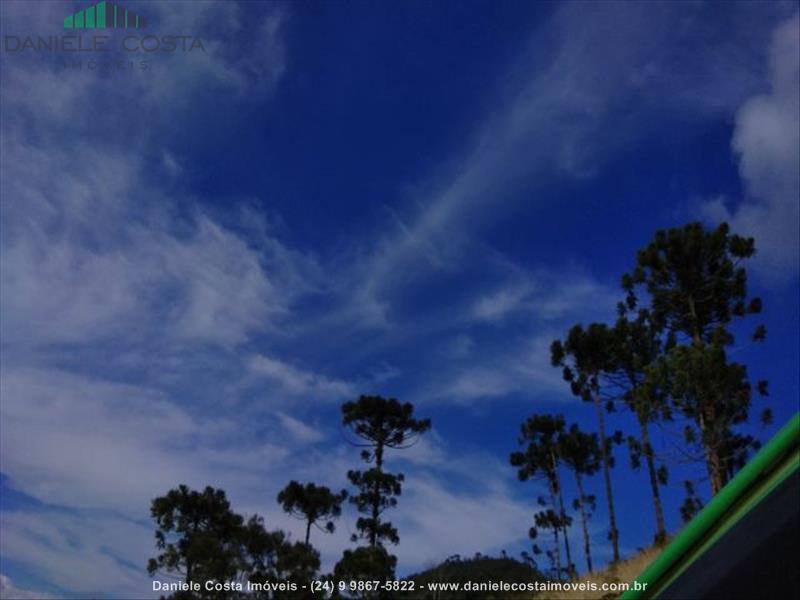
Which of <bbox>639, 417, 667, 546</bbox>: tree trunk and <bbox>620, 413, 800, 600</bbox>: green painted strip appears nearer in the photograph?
<bbox>620, 413, 800, 600</bbox>: green painted strip

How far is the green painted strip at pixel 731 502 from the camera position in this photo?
0.83 metres

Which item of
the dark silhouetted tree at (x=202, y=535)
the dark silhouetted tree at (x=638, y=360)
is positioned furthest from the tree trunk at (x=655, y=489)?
the dark silhouetted tree at (x=202, y=535)

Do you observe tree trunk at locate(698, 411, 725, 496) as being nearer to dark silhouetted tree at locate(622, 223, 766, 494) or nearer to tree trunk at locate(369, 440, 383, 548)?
dark silhouetted tree at locate(622, 223, 766, 494)

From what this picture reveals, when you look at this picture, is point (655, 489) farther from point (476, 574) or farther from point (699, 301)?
point (476, 574)

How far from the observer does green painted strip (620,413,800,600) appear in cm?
83

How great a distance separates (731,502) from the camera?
0.91m

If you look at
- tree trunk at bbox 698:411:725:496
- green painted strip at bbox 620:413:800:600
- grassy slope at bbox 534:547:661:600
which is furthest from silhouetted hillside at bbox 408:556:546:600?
green painted strip at bbox 620:413:800:600

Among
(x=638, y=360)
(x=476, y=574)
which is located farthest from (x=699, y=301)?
(x=476, y=574)

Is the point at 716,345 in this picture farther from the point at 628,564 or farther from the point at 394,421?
the point at 394,421

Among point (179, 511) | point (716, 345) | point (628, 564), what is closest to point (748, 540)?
point (716, 345)

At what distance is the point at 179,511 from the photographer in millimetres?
31594

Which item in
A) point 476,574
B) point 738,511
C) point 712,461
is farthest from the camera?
point 476,574

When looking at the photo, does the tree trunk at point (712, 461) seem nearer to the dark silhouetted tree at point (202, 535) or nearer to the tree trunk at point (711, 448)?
the tree trunk at point (711, 448)

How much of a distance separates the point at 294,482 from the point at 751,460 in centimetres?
3153
